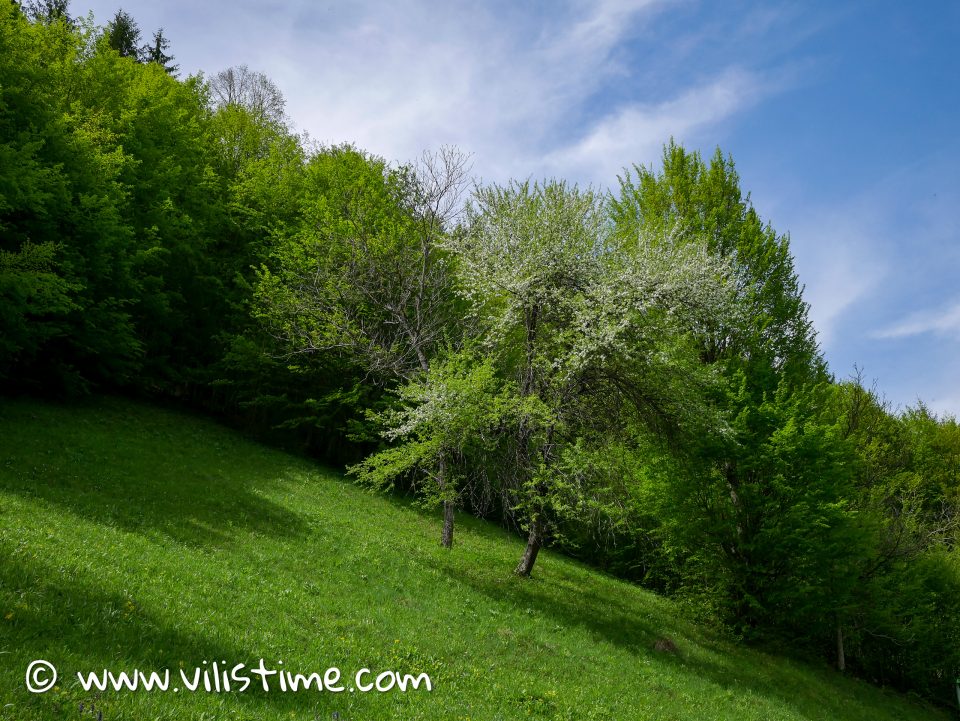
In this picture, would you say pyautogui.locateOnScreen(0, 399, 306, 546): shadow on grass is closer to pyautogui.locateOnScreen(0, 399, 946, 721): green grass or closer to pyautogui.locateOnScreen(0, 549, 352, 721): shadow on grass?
pyautogui.locateOnScreen(0, 399, 946, 721): green grass

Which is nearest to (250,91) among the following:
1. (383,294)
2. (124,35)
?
(124,35)

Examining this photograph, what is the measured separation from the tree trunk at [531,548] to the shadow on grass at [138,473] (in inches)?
250

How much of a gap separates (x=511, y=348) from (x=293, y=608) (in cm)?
1123

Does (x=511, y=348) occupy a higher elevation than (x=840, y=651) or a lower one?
higher

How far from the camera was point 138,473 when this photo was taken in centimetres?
1769

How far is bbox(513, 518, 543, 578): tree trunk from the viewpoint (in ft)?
57.7

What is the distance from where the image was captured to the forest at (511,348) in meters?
17.0

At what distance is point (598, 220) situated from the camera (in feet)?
61.2

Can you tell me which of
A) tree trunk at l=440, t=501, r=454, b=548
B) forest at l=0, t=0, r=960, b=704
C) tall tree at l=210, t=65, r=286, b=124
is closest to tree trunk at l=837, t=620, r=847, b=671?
forest at l=0, t=0, r=960, b=704

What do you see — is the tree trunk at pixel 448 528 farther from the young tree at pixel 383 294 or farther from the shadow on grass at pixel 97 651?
the shadow on grass at pixel 97 651

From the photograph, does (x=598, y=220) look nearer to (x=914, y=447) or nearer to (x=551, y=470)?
(x=551, y=470)

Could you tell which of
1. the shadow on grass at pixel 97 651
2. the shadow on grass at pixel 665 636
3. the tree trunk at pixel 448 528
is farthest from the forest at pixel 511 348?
the shadow on grass at pixel 97 651

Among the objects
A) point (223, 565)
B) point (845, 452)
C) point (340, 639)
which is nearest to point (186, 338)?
point (223, 565)

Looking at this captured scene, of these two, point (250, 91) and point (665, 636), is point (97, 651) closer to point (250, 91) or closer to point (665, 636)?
point (665, 636)
